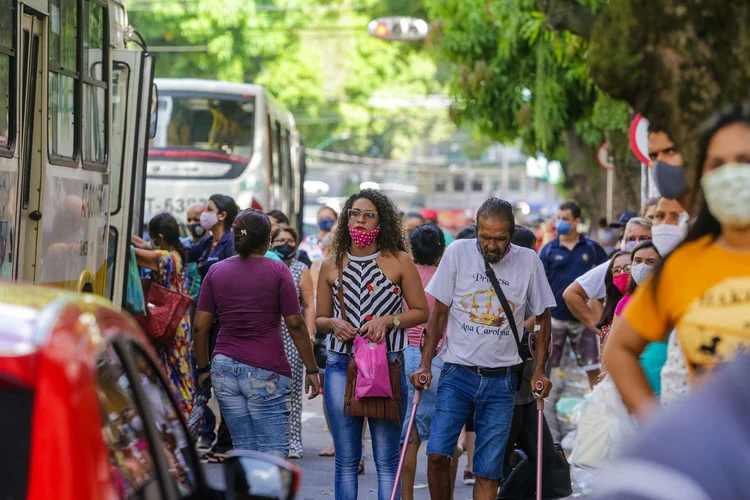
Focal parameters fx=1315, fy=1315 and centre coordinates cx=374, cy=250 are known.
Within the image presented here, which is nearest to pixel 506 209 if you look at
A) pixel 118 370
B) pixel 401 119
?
pixel 118 370

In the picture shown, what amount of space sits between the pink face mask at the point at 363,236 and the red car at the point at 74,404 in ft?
13.8

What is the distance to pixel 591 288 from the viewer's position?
30.4ft

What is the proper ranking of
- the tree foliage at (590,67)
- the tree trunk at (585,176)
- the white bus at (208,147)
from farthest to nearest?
the tree trunk at (585,176) < the white bus at (208,147) < the tree foliage at (590,67)

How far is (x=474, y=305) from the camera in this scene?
7.12 metres

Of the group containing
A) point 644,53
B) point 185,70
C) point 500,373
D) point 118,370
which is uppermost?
point 185,70

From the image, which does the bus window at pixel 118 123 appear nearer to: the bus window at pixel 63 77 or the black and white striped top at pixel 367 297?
the bus window at pixel 63 77

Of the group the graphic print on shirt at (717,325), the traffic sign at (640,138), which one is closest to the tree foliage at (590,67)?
the traffic sign at (640,138)

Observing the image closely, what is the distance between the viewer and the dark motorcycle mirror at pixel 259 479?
3488mm

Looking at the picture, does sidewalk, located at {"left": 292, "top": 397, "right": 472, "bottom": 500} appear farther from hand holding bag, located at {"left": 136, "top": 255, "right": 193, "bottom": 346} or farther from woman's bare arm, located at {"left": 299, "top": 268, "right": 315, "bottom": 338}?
hand holding bag, located at {"left": 136, "top": 255, "right": 193, "bottom": 346}

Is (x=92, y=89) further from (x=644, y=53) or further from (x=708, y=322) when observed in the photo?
(x=708, y=322)

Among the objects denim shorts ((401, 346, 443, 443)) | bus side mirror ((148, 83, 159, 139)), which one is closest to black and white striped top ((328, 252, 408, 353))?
denim shorts ((401, 346, 443, 443))

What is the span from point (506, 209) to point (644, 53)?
183 centimetres

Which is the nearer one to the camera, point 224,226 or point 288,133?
point 224,226

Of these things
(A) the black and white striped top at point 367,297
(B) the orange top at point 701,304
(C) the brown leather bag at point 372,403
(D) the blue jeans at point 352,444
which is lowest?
(D) the blue jeans at point 352,444
